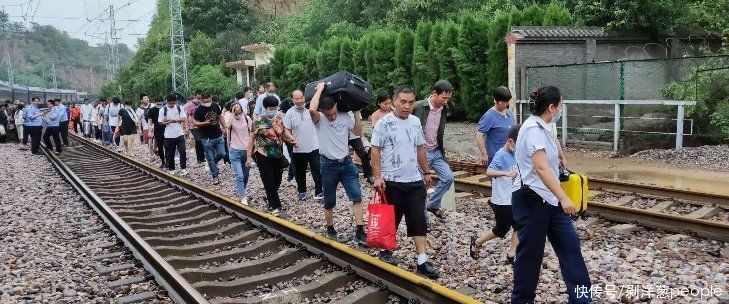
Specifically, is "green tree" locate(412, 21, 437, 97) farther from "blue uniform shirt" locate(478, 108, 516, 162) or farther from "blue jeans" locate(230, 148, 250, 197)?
"blue uniform shirt" locate(478, 108, 516, 162)

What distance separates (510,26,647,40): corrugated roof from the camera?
17.1 m

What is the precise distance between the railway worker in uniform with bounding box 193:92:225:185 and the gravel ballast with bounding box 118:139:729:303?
13.8 ft

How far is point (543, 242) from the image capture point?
435 cm

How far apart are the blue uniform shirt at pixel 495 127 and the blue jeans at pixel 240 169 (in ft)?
Answer: 13.9

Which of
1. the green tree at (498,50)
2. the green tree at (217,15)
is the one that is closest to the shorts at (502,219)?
the green tree at (498,50)

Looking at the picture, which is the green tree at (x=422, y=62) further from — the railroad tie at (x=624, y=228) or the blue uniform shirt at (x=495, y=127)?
the blue uniform shirt at (x=495, y=127)

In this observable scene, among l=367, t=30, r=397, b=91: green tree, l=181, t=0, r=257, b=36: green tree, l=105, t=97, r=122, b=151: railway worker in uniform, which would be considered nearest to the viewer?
l=105, t=97, r=122, b=151: railway worker in uniform

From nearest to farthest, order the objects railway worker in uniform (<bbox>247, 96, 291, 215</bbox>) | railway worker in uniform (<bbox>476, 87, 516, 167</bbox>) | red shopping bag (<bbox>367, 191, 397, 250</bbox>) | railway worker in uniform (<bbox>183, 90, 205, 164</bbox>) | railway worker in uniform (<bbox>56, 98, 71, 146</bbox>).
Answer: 1. red shopping bag (<bbox>367, 191, 397, 250</bbox>)
2. railway worker in uniform (<bbox>476, 87, 516, 167</bbox>)
3. railway worker in uniform (<bbox>247, 96, 291, 215</bbox>)
4. railway worker in uniform (<bbox>183, 90, 205, 164</bbox>)
5. railway worker in uniform (<bbox>56, 98, 71, 146</bbox>)

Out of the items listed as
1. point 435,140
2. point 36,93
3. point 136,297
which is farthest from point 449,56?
point 36,93

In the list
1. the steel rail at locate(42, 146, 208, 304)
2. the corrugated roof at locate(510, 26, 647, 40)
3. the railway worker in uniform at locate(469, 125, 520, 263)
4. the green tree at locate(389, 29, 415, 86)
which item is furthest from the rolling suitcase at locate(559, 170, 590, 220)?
the green tree at locate(389, 29, 415, 86)

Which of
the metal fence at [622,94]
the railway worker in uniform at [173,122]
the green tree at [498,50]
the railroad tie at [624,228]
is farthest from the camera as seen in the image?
the green tree at [498,50]

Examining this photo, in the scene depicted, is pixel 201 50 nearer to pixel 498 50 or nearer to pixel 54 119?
pixel 54 119

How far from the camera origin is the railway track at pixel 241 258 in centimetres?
507

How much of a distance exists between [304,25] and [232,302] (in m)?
38.8
